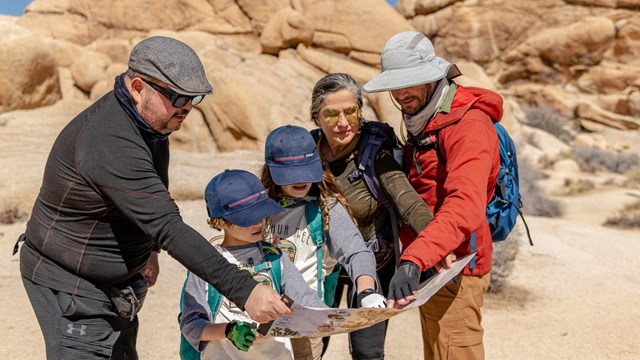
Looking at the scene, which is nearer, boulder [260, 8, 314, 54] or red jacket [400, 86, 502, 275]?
red jacket [400, 86, 502, 275]

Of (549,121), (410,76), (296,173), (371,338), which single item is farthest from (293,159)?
(549,121)

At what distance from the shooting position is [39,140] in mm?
10227

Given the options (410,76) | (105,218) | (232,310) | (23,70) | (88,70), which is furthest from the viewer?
(88,70)

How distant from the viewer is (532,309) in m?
6.37

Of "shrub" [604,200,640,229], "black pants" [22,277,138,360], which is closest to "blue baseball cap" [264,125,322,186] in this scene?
"black pants" [22,277,138,360]

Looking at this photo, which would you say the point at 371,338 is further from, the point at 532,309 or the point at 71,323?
the point at 532,309

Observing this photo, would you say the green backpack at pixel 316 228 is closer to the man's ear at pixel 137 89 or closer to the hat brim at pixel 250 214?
the hat brim at pixel 250 214

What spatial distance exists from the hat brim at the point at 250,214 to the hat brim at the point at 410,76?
651 millimetres

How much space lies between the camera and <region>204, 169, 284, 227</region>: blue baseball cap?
88.4 inches

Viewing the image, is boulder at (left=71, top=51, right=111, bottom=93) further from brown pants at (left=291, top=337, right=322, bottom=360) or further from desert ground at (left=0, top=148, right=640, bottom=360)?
brown pants at (left=291, top=337, right=322, bottom=360)

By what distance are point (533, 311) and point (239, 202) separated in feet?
16.1

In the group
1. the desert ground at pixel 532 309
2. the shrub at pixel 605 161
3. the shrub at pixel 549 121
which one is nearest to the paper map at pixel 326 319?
the desert ground at pixel 532 309

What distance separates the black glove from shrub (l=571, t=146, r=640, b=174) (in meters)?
17.4

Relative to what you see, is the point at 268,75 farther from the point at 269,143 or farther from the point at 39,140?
the point at 269,143
